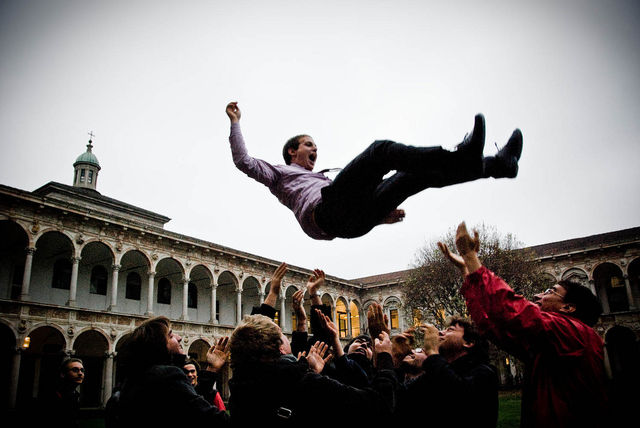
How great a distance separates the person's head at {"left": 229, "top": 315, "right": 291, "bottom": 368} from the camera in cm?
274

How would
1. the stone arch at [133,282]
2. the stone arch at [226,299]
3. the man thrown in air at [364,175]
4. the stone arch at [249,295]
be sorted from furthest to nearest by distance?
1. the stone arch at [249,295]
2. the stone arch at [226,299]
3. the stone arch at [133,282]
4. the man thrown in air at [364,175]

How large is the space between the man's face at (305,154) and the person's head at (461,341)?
1.79 m

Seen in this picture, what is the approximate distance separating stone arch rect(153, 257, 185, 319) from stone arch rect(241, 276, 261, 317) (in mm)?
5465

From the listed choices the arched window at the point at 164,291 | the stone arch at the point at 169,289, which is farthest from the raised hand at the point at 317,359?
the arched window at the point at 164,291

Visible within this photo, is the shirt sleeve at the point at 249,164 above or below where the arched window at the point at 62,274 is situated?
below

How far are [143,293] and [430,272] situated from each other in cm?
1636

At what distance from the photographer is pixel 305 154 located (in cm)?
388

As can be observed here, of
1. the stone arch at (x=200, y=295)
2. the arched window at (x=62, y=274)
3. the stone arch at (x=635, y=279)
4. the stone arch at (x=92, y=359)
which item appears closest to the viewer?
the arched window at (x=62, y=274)

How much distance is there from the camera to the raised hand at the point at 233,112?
3.69 metres

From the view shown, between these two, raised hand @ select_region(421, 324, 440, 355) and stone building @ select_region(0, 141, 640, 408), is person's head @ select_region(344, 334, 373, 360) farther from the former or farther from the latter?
stone building @ select_region(0, 141, 640, 408)

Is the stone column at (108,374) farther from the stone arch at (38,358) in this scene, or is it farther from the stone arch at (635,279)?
the stone arch at (635,279)

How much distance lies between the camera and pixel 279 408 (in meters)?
2.63

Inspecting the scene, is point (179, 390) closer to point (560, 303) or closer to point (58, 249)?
point (560, 303)

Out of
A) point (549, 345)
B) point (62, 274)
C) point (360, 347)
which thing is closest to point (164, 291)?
point (62, 274)
